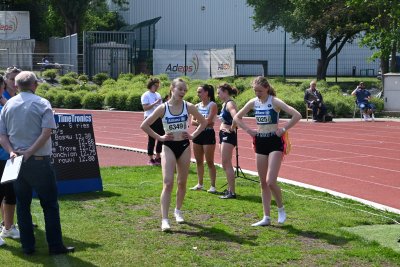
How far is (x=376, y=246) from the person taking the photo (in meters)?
8.29

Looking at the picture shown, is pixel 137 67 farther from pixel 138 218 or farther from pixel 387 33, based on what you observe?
pixel 138 218

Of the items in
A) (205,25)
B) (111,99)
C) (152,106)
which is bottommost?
(111,99)

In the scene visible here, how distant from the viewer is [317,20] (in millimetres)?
41844

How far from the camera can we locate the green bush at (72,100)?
110 ft

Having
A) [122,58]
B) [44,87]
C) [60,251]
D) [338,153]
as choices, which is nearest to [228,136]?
[60,251]

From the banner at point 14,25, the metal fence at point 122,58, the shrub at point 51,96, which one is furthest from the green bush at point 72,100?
the banner at point 14,25

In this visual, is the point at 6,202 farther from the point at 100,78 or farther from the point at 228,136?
the point at 100,78

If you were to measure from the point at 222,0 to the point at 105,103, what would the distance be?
97.5 ft

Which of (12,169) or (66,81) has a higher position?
(66,81)

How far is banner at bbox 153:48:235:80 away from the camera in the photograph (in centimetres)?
3950

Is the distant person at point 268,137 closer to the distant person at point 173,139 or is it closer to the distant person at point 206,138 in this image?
the distant person at point 173,139

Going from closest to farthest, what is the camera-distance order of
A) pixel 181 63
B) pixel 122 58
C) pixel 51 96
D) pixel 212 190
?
1. pixel 212 190
2. pixel 51 96
3. pixel 181 63
4. pixel 122 58

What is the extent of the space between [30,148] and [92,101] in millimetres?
25835

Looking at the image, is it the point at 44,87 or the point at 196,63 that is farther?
the point at 196,63
